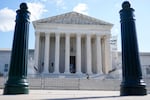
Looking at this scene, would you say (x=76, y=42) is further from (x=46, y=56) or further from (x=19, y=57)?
(x=19, y=57)

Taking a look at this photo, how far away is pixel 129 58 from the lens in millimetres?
7488

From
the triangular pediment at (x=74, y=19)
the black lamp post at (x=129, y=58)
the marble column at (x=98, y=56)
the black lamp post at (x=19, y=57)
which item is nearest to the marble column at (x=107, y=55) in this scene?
the marble column at (x=98, y=56)

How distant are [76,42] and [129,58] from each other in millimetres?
34131

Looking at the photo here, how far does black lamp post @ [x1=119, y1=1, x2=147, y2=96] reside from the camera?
23.3 ft

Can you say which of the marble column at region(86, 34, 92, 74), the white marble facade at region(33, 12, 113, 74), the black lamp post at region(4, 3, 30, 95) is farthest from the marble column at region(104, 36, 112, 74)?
the black lamp post at region(4, 3, 30, 95)

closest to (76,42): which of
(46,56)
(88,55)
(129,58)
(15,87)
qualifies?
(88,55)

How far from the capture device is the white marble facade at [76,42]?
131 ft

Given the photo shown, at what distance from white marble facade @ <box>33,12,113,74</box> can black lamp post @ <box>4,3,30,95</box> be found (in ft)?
101

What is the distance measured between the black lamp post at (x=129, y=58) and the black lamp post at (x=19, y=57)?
3.65 m

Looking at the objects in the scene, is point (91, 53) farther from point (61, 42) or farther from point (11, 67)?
point (11, 67)

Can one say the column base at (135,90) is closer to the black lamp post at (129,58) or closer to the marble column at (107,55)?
the black lamp post at (129,58)

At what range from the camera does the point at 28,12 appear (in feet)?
28.3

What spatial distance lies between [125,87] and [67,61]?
3264 centimetres

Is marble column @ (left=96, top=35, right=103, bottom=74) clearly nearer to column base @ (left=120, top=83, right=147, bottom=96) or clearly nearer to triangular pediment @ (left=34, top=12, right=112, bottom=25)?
triangular pediment @ (left=34, top=12, right=112, bottom=25)
